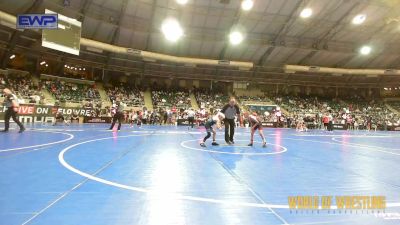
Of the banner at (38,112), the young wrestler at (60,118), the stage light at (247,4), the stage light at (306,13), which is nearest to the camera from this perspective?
the banner at (38,112)

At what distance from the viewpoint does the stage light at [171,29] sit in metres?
32.0

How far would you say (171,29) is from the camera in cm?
3244

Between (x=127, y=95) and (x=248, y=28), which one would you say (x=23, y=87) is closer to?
(x=127, y=95)

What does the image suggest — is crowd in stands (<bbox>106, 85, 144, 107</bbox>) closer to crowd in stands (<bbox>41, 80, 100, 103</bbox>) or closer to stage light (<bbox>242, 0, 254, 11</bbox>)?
crowd in stands (<bbox>41, 80, 100, 103</bbox>)

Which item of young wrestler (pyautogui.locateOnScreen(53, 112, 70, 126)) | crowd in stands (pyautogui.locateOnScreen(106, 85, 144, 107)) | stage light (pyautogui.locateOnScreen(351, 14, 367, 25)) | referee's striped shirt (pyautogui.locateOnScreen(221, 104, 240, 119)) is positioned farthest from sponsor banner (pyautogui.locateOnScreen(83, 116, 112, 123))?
stage light (pyautogui.locateOnScreen(351, 14, 367, 25))

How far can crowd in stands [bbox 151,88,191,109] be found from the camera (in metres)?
39.8

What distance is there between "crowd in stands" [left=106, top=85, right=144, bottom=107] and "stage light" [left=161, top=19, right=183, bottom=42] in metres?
10.1

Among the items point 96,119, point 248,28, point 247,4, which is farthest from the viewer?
point 248,28

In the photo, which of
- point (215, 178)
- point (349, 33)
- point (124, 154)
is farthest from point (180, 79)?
point (215, 178)

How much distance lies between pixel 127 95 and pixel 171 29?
474 inches

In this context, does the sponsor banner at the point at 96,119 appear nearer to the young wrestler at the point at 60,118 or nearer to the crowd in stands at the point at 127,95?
the young wrestler at the point at 60,118

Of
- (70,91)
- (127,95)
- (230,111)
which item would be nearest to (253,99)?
(127,95)

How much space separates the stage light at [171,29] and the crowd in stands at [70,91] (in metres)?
12.0

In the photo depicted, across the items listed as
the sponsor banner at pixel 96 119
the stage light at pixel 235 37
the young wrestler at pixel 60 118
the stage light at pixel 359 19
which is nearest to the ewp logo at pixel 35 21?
the young wrestler at pixel 60 118
